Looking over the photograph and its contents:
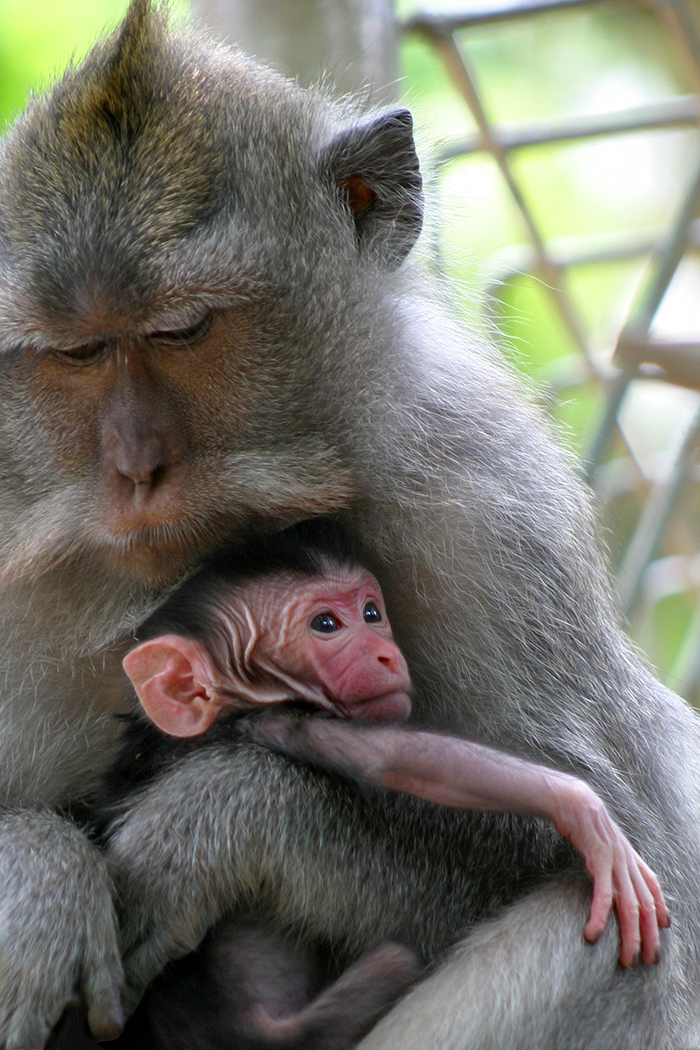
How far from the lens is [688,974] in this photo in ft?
8.84

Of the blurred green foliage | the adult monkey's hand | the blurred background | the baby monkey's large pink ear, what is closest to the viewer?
the adult monkey's hand

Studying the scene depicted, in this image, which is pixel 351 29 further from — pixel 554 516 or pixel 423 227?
pixel 554 516

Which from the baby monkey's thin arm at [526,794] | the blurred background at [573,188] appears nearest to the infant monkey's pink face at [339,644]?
the baby monkey's thin arm at [526,794]

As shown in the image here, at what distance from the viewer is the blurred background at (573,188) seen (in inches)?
127

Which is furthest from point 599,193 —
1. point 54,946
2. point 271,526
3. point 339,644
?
point 54,946

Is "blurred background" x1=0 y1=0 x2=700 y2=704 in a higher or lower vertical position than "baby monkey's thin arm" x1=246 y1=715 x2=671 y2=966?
higher

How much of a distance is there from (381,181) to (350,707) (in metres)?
1.08

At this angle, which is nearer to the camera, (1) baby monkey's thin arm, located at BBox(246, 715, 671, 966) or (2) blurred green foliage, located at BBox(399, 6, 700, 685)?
(1) baby monkey's thin arm, located at BBox(246, 715, 671, 966)

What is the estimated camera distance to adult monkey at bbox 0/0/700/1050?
230 cm

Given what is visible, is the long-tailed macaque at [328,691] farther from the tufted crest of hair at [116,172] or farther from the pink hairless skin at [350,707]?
the tufted crest of hair at [116,172]

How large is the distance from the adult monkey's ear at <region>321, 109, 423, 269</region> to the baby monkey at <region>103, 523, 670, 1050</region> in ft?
2.06

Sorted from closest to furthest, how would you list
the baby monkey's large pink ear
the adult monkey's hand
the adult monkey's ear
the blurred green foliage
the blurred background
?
the adult monkey's hand < the baby monkey's large pink ear < the adult monkey's ear < the blurred background < the blurred green foliage

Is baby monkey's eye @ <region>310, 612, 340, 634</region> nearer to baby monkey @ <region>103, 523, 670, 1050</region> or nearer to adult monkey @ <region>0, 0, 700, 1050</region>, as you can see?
baby monkey @ <region>103, 523, 670, 1050</region>

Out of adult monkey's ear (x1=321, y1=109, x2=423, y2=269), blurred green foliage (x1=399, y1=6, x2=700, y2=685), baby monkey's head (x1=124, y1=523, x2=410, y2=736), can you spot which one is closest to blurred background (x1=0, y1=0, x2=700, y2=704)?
blurred green foliage (x1=399, y1=6, x2=700, y2=685)
